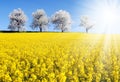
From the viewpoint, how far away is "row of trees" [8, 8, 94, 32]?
93.1 meters

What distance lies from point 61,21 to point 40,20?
791cm

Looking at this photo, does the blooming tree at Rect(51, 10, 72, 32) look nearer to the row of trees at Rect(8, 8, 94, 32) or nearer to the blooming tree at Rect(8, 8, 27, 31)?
the row of trees at Rect(8, 8, 94, 32)

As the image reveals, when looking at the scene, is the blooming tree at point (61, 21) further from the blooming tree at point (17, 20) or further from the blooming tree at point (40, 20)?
the blooming tree at point (17, 20)

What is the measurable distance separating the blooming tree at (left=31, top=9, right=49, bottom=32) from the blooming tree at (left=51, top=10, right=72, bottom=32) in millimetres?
3033

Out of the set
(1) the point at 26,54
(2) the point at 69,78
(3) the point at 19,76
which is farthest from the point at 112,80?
Answer: (1) the point at 26,54

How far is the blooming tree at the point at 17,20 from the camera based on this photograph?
297 feet

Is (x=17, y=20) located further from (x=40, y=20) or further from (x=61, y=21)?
(x=61, y=21)

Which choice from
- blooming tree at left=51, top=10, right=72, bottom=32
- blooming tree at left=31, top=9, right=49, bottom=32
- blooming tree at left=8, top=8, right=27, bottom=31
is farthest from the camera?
blooming tree at left=51, top=10, right=72, bottom=32

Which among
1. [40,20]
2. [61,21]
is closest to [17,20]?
[40,20]

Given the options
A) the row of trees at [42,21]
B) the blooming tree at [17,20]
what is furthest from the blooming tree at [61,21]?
the blooming tree at [17,20]

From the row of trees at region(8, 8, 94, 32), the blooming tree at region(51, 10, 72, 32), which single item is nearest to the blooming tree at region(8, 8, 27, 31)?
the row of trees at region(8, 8, 94, 32)

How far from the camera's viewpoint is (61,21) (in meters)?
101

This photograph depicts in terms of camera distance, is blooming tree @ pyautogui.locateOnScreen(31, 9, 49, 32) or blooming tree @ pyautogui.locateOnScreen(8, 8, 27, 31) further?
blooming tree @ pyautogui.locateOnScreen(31, 9, 49, 32)

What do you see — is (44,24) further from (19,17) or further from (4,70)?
(4,70)
